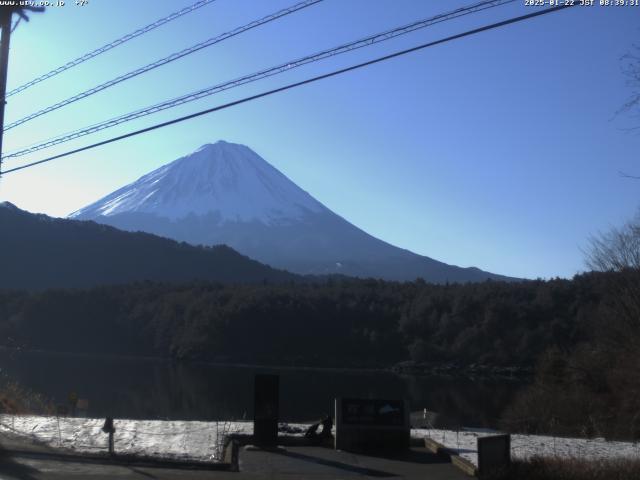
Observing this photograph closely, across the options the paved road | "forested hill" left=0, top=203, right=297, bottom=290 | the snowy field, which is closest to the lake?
the snowy field

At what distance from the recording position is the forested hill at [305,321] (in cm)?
6781

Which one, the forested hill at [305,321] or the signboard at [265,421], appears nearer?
the signboard at [265,421]

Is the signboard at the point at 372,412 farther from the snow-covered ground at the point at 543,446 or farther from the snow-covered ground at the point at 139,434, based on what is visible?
the snow-covered ground at the point at 139,434

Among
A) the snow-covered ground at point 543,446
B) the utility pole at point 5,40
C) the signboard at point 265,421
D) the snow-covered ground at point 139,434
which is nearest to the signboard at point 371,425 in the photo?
the snow-covered ground at point 543,446

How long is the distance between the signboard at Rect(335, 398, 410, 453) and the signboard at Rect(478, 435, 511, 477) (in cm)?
309

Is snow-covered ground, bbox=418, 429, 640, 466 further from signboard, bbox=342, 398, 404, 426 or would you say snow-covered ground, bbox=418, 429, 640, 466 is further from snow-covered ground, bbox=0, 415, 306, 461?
snow-covered ground, bbox=0, 415, 306, 461

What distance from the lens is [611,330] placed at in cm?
3522

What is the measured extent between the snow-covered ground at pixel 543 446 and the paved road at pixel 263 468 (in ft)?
2.70

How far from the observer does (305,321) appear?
264 feet

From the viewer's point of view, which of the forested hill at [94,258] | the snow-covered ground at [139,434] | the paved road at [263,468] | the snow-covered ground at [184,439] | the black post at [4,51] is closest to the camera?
the paved road at [263,468]

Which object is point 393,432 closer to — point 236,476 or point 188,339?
point 236,476

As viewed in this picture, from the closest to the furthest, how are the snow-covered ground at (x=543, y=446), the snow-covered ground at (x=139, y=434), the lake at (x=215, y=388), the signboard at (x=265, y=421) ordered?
the snow-covered ground at (x=543, y=446) → the snow-covered ground at (x=139, y=434) → the signboard at (x=265, y=421) → the lake at (x=215, y=388)

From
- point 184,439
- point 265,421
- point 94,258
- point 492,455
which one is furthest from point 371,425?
point 94,258

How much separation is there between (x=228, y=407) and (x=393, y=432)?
24.9 meters
